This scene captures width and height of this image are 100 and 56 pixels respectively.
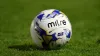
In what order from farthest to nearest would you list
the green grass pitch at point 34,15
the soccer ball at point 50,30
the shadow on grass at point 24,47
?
the shadow on grass at point 24,47 → the green grass pitch at point 34,15 → the soccer ball at point 50,30

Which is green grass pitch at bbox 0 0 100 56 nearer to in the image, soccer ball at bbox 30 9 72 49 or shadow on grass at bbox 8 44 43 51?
shadow on grass at bbox 8 44 43 51

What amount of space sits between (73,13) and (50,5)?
2808mm

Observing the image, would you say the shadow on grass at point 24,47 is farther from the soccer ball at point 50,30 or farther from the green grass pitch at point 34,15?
the soccer ball at point 50,30

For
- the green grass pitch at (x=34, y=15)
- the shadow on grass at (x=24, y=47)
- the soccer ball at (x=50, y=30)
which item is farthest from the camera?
the shadow on grass at (x=24, y=47)

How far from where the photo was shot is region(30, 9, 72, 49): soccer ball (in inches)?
363

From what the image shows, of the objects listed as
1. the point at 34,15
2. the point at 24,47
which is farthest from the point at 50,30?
the point at 34,15

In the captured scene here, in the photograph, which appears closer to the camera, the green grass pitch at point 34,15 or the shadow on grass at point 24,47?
the green grass pitch at point 34,15

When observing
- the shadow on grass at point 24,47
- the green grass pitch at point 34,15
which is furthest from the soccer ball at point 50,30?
the shadow on grass at point 24,47

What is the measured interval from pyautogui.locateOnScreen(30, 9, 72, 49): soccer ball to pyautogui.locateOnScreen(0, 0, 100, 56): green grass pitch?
0.25 m

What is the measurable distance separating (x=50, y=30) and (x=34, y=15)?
10.7 meters

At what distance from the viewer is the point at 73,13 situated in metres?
20.3

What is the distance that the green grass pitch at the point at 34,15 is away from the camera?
945 centimetres

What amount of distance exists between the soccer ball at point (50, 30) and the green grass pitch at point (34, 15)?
0.25m

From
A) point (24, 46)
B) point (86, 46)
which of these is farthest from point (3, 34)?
point (86, 46)
